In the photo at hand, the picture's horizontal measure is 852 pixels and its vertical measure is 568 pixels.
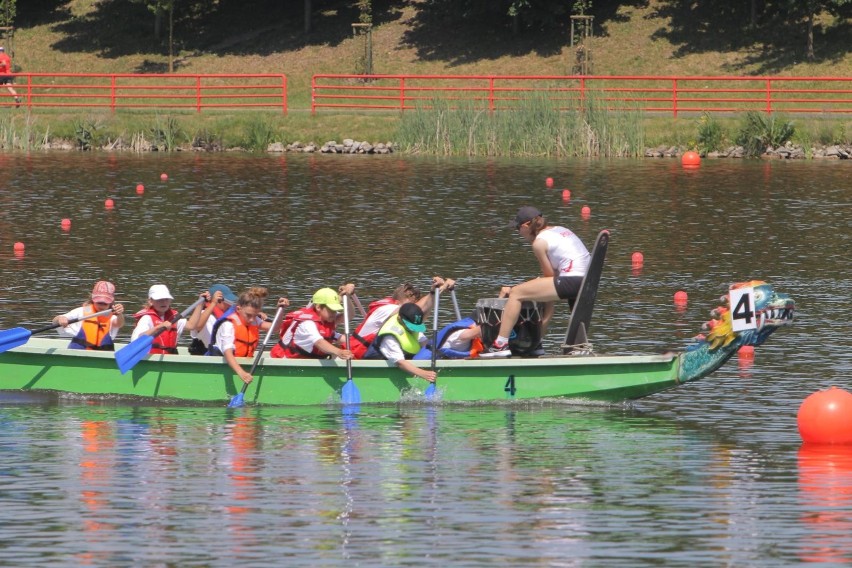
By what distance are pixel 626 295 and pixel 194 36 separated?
47.7 metres

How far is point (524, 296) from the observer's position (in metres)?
17.0

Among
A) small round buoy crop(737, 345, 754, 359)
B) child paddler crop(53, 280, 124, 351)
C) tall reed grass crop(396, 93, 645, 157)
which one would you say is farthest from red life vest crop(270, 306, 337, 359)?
tall reed grass crop(396, 93, 645, 157)

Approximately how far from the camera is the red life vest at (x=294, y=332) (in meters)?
17.4

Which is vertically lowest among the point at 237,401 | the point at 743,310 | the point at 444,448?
the point at 444,448

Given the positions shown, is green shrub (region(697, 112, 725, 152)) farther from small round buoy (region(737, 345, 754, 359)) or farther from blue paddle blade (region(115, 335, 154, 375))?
blue paddle blade (region(115, 335, 154, 375))

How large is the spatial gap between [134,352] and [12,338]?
148cm

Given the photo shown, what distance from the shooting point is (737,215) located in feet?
111

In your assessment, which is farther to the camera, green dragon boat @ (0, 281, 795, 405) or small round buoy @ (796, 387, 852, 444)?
green dragon boat @ (0, 281, 795, 405)

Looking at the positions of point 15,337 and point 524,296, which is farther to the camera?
point 15,337

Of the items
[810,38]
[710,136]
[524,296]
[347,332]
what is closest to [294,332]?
[347,332]

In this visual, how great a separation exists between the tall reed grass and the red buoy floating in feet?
57.6

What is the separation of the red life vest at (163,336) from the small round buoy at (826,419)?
6764 millimetres

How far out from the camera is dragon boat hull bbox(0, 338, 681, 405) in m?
16.6

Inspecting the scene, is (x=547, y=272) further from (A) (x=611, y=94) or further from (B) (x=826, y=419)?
(A) (x=611, y=94)
